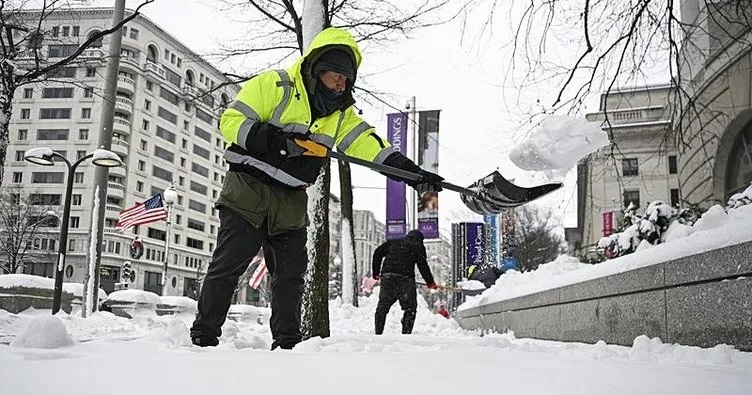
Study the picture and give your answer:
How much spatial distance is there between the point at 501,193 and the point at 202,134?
222 ft

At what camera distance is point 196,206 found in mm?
65875

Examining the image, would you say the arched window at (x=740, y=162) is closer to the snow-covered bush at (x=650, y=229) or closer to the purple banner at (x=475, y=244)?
the snow-covered bush at (x=650, y=229)

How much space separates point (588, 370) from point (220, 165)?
72.8m

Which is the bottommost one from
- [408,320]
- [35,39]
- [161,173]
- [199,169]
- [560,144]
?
[408,320]

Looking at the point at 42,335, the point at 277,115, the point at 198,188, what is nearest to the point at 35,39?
the point at 277,115

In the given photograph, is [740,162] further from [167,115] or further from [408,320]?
[167,115]

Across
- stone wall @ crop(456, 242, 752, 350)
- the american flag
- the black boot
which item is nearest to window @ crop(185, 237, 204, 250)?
the american flag

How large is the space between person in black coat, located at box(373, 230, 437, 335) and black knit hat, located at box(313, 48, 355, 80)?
15.6 feet

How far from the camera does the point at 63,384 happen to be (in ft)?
4.58

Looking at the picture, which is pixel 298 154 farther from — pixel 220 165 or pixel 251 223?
pixel 220 165

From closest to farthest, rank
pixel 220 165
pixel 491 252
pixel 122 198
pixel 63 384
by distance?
pixel 63 384
pixel 491 252
pixel 122 198
pixel 220 165

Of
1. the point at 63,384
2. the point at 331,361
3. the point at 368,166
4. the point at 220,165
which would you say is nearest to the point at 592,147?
the point at 368,166

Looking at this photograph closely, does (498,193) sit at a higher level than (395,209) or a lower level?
lower

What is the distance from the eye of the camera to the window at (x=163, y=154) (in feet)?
196
